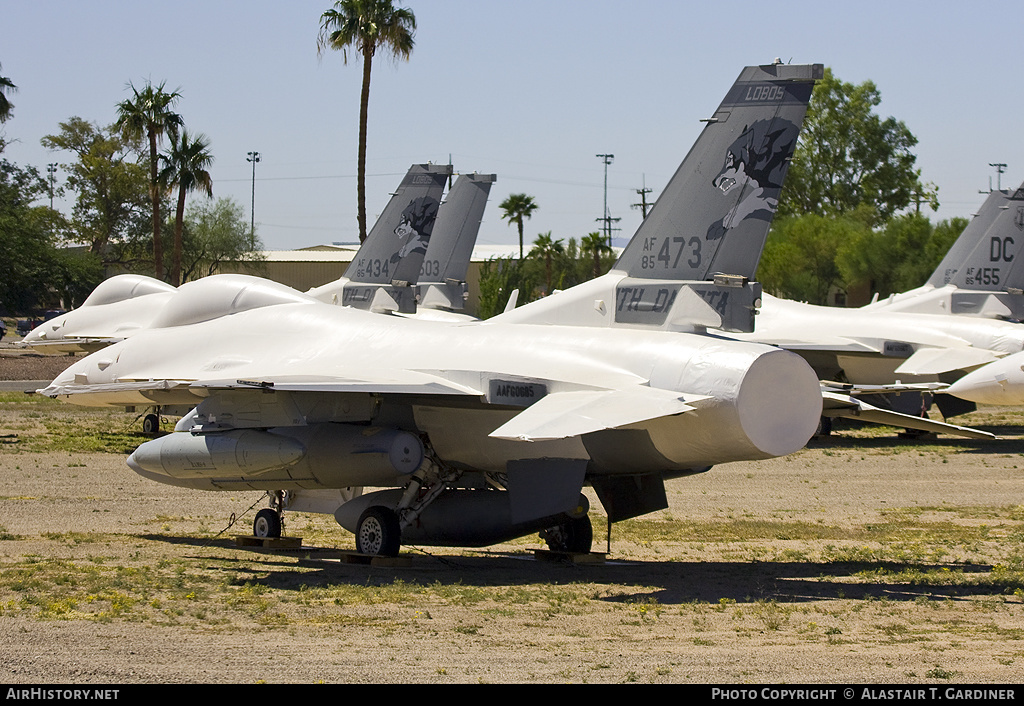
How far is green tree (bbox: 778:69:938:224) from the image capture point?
7856 centimetres

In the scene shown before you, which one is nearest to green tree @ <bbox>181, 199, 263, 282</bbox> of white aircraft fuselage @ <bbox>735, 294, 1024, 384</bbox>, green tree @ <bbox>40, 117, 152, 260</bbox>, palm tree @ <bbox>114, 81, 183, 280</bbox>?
green tree @ <bbox>40, 117, 152, 260</bbox>

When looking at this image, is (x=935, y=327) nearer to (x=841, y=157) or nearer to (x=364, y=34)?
(x=364, y=34)

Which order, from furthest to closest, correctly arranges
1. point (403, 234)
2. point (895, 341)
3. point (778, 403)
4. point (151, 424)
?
point (895, 341)
point (151, 424)
point (403, 234)
point (778, 403)

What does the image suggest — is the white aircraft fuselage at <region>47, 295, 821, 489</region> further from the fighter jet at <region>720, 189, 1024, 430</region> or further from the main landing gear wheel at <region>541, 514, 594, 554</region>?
the fighter jet at <region>720, 189, 1024, 430</region>

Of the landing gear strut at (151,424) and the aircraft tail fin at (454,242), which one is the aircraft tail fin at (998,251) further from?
the landing gear strut at (151,424)

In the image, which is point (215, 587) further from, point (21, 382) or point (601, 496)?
point (21, 382)

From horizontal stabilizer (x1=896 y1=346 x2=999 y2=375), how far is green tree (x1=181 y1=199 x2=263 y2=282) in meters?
58.4

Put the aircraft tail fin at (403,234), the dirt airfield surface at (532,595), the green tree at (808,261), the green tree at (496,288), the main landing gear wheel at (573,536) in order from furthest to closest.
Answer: the green tree at (808,261) → the green tree at (496,288) → the aircraft tail fin at (403,234) → the main landing gear wheel at (573,536) → the dirt airfield surface at (532,595)

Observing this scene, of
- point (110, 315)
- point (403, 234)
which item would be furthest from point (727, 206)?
point (110, 315)

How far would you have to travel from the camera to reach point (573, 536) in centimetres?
1362

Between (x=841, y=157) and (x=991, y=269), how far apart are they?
5214 centimetres

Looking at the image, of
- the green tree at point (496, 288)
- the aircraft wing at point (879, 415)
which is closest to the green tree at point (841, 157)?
the green tree at point (496, 288)

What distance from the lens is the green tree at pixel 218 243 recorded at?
266ft

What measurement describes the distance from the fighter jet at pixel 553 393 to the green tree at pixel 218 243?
219 ft
